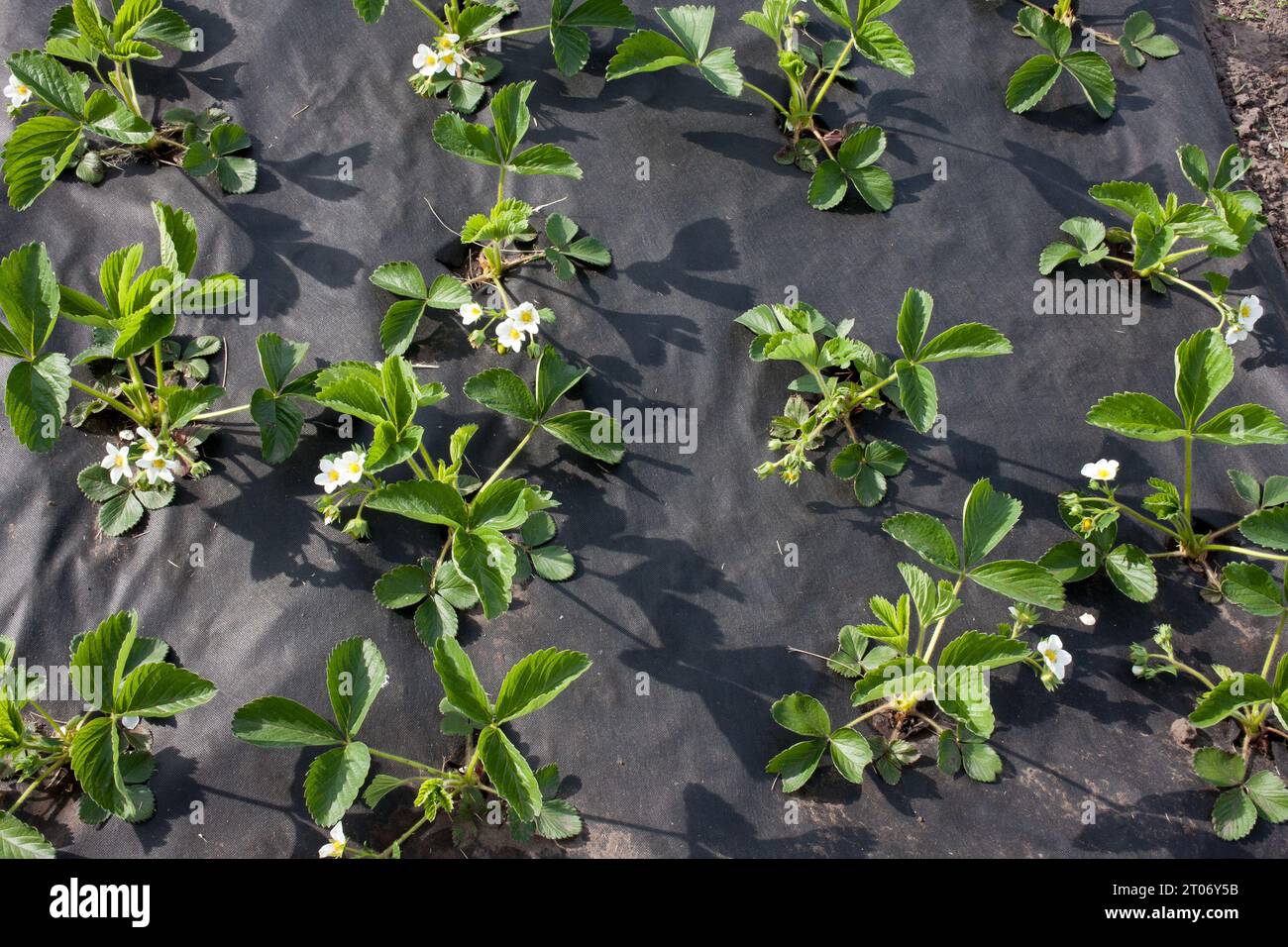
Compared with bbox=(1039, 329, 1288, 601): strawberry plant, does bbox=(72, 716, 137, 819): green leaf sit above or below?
below

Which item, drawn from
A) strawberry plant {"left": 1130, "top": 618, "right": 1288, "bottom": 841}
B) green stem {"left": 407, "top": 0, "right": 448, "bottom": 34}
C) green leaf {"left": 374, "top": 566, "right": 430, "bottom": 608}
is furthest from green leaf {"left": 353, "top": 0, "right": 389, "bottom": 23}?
strawberry plant {"left": 1130, "top": 618, "right": 1288, "bottom": 841}

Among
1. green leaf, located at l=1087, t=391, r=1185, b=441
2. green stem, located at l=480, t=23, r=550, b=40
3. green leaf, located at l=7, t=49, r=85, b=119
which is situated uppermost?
green stem, located at l=480, t=23, r=550, b=40

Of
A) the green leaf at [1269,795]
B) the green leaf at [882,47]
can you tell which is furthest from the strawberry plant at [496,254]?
the green leaf at [1269,795]

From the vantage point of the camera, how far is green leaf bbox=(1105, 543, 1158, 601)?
2371mm

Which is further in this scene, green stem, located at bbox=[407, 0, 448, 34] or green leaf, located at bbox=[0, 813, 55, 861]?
green stem, located at bbox=[407, 0, 448, 34]

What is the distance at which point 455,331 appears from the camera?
272 cm

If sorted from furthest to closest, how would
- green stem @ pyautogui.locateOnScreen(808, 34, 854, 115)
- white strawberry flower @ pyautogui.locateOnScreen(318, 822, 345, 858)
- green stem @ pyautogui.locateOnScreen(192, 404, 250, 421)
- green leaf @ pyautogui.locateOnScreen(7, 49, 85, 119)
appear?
green stem @ pyautogui.locateOnScreen(808, 34, 854, 115) < green leaf @ pyautogui.locateOnScreen(7, 49, 85, 119) < green stem @ pyautogui.locateOnScreen(192, 404, 250, 421) < white strawberry flower @ pyautogui.locateOnScreen(318, 822, 345, 858)

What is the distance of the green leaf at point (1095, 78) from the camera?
305 cm

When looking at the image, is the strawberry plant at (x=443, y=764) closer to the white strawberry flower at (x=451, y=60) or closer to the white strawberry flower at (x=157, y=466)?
the white strawberry flower at (x=157, y=466)

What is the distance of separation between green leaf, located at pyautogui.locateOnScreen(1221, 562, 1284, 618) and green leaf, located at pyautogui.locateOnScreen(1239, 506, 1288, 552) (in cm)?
10

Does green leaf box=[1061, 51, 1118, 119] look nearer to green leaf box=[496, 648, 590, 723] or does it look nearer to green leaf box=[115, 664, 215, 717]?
green leaf box=[496, 648, 590, 723]

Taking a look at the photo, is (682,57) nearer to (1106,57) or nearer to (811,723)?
(1106,57)

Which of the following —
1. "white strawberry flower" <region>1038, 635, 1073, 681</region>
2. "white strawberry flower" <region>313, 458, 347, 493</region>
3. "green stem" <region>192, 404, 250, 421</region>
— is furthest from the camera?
"green stem" <region>192, 404, 250, 421</region>
